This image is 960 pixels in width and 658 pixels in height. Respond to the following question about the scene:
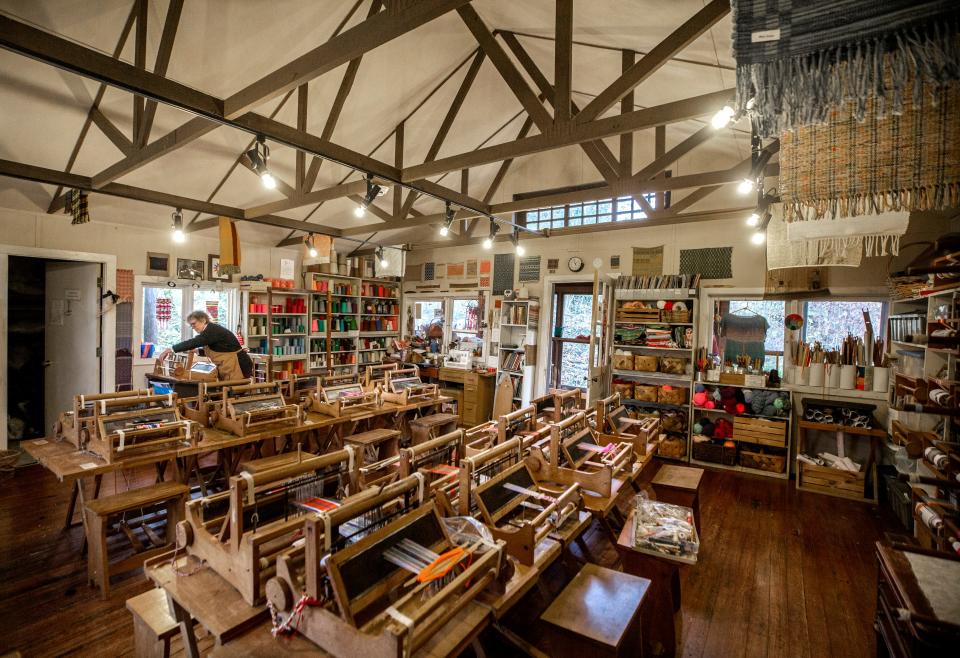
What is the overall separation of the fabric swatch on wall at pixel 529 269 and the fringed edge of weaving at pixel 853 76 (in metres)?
6.34

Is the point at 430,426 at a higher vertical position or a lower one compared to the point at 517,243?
lower

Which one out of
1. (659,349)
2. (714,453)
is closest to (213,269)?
(659,349)

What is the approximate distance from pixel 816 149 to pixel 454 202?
4.28m

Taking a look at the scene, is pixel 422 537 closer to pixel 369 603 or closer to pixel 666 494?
pixel 369 603

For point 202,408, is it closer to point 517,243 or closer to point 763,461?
point 517,243

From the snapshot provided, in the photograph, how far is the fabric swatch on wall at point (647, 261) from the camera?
21.4 ft

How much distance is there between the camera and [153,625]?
76.0 inches

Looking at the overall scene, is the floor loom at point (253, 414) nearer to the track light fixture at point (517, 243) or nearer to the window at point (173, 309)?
the window at point (173, 309)

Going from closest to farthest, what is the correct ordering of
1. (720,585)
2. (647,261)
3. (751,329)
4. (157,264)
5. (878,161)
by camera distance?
(878,161), (720,585), (751,329), (157,264), (647,261)

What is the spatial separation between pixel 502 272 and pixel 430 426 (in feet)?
12.3

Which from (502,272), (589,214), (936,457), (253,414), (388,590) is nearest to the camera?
(388,590)

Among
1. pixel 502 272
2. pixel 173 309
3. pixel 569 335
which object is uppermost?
pixel 502 272

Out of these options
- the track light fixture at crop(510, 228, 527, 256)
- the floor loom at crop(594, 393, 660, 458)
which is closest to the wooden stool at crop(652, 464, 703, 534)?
the floor loom at crop(594, 393, 660, 458)

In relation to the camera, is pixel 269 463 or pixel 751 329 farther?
pixel 751 329
